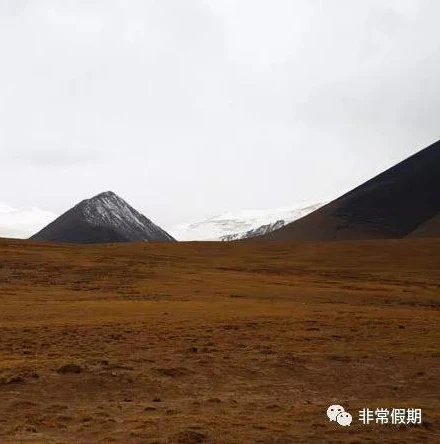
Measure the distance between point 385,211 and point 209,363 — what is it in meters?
130

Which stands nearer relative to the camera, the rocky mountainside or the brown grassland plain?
the brown grassland plain

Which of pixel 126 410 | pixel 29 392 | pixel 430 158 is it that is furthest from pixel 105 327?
pixel 430 158

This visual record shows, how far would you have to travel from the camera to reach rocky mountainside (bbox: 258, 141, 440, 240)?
127 meters

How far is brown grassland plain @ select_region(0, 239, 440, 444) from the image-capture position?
26.7ft

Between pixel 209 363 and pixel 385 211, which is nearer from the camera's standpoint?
pixel 209 363

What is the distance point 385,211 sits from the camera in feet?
447

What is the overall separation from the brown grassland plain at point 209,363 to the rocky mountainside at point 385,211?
315 feet

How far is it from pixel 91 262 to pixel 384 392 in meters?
36.0

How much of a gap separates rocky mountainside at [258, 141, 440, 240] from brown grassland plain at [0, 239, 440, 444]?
96.1 m

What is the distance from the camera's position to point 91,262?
145ft

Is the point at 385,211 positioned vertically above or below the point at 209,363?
above

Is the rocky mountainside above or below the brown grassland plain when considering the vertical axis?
above

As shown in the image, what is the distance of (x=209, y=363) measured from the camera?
40.9 ft

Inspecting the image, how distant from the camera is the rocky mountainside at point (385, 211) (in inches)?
5002
